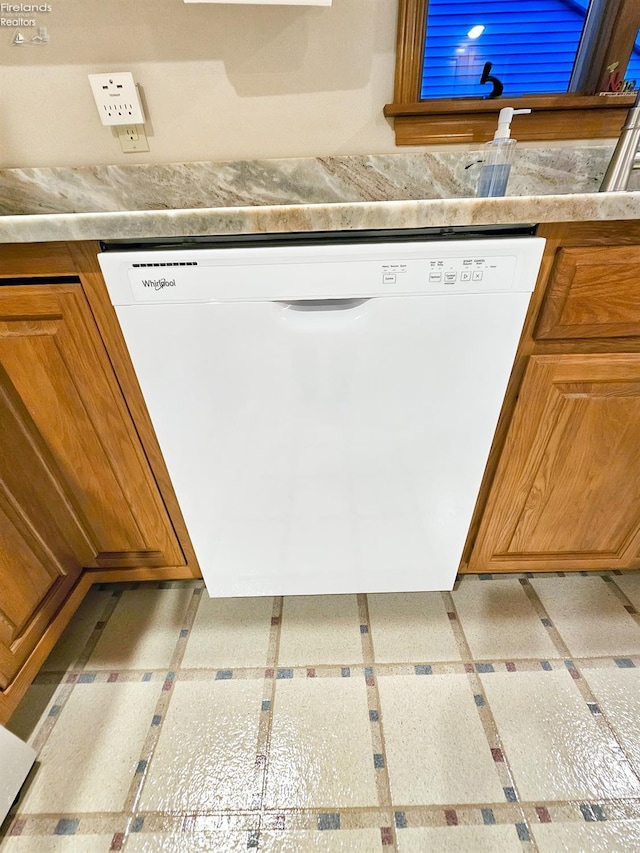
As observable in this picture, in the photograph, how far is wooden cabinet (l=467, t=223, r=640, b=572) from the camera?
0.64 meters

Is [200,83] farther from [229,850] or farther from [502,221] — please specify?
[229,850]

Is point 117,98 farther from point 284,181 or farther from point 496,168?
point 496,168

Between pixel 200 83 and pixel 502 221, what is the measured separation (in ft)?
2.91

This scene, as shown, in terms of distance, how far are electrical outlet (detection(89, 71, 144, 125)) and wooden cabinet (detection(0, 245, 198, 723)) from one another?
61 centimetres

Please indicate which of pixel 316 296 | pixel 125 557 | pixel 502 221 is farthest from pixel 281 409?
pixel 125 557

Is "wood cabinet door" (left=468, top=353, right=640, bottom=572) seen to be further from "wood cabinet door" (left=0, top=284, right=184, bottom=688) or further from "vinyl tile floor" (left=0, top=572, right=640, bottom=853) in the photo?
"wood cabinet door" (left=0, top=284, right=184, bottom=688)

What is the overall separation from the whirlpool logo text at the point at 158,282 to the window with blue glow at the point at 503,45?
93cm

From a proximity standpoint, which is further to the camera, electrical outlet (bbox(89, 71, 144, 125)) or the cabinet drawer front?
electrical outlet (bbox(89, 71, 144, 125))

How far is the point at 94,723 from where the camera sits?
2.76 feet

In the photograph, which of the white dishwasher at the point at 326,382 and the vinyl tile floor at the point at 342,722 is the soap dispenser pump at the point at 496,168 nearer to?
the white dishwasher at the point at 326,382

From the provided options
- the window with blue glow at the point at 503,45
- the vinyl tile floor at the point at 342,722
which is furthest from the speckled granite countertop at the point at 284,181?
the vinyl tile floor at the point at 342,722

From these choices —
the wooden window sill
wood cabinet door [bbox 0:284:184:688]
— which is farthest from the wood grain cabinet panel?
the wooden window sill

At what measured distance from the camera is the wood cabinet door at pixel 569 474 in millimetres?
723

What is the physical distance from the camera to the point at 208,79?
987 millimetres
